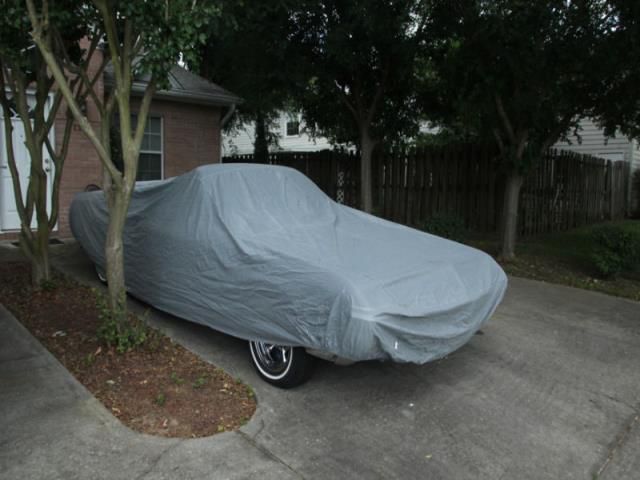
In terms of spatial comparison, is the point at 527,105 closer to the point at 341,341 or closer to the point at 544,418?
the point at 544,418

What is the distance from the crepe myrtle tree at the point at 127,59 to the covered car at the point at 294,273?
550mm

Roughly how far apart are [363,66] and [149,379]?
7.56 m

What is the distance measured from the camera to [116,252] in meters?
4.22

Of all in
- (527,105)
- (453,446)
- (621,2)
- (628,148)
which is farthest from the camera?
(628,148)

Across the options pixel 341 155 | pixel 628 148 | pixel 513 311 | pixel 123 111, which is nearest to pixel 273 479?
pixel 123 111

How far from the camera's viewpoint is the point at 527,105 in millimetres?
7809

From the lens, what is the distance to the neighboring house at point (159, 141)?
357 inches

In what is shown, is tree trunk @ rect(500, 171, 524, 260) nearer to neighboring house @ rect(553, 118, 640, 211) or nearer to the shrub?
the shrub

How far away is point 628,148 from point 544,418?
18.1 m

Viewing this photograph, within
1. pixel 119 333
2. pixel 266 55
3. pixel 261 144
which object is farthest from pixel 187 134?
pixel 119 333

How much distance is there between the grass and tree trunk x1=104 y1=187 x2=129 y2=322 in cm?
591

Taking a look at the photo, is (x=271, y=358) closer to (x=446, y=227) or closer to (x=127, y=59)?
(x=127, y=59)

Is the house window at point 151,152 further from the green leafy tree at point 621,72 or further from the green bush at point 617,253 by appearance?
the green bush at point 617,253

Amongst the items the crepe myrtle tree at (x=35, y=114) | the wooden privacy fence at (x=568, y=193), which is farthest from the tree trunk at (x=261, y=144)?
the crepe myrtle tree at (x=35, y=114)
